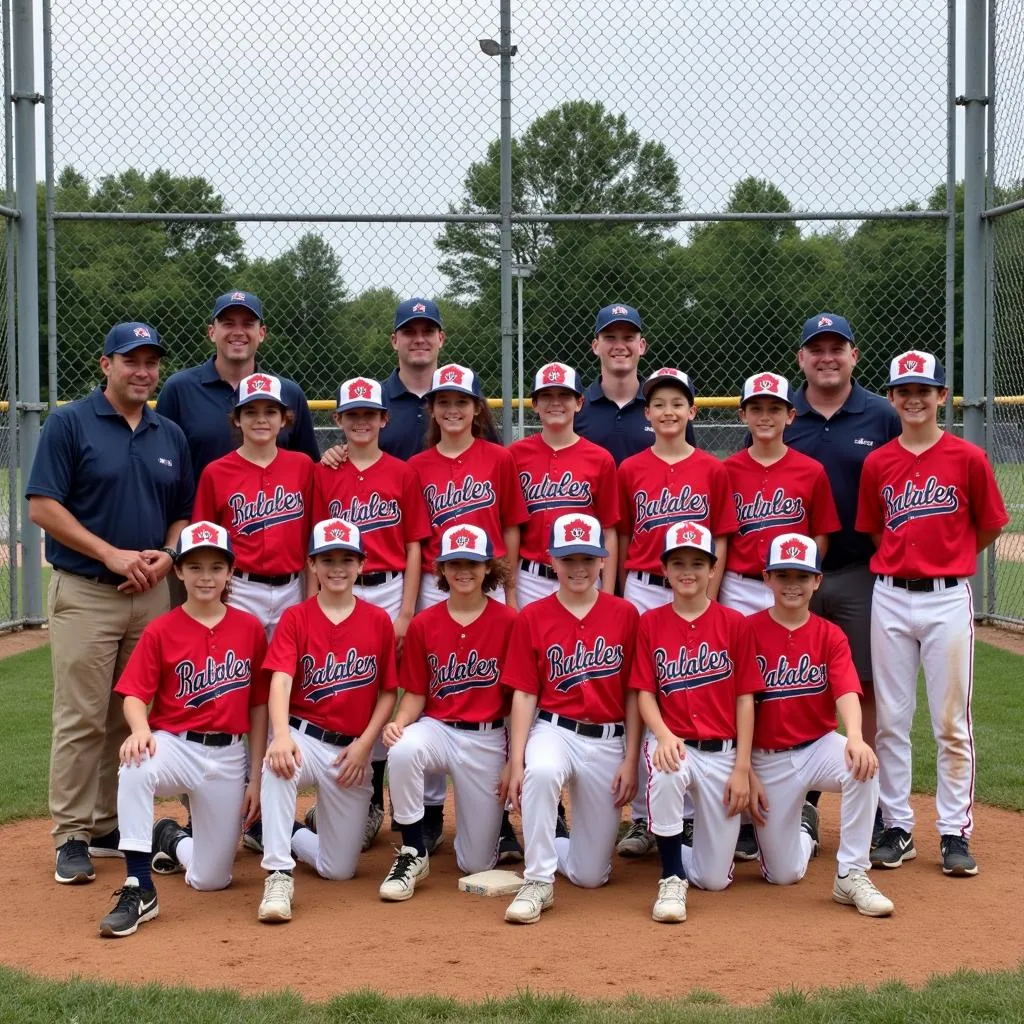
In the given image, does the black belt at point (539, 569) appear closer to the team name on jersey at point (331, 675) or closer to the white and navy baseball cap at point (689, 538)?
the white and navy baseball cap at point (689, 538)

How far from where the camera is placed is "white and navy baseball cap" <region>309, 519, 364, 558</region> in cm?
421

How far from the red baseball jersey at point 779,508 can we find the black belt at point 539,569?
0.67 metres

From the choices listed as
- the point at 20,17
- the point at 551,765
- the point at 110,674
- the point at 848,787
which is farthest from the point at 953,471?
the point at 20,17

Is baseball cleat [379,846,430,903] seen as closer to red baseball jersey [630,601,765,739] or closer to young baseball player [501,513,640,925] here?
young baseball player [501,513,640,925]

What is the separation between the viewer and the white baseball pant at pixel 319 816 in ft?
13.1

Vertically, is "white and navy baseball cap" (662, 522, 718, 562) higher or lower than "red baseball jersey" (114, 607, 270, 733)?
higher

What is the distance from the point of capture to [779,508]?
4.57 meters

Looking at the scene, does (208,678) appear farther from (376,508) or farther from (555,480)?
(555,480)

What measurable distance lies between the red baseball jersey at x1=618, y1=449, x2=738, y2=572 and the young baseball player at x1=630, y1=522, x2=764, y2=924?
266 millimetres

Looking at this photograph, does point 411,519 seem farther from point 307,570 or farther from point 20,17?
point 20,17

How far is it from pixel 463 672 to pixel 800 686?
1.14 meters

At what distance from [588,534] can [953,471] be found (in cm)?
132

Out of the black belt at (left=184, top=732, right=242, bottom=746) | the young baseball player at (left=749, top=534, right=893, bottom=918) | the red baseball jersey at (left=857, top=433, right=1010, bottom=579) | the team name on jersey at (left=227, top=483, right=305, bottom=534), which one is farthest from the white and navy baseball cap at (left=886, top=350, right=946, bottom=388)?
the black belt at (left=184, top=732, right=242, bottom=746)

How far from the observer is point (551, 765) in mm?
4027
